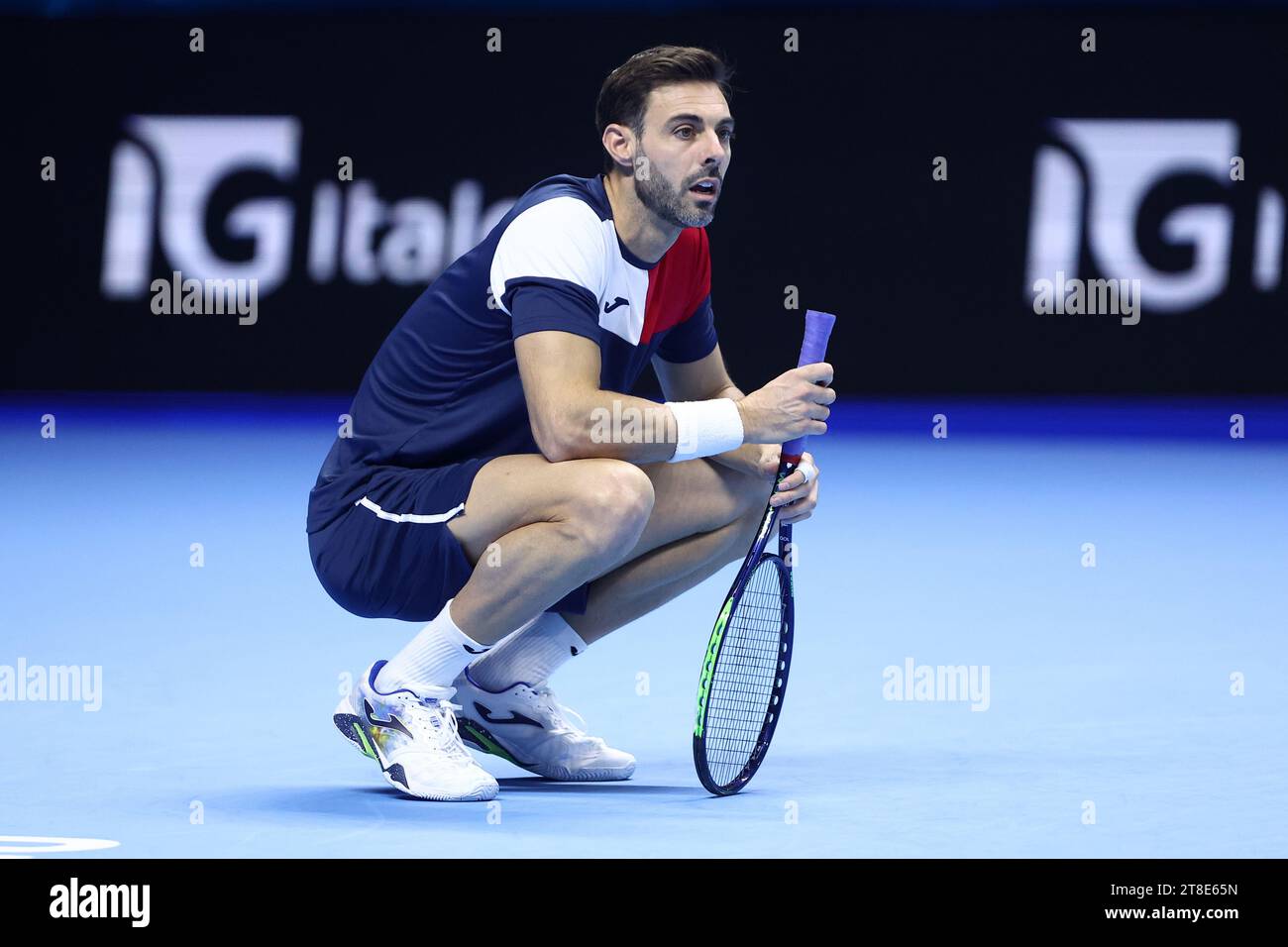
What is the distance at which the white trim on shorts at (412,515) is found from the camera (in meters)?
3.92

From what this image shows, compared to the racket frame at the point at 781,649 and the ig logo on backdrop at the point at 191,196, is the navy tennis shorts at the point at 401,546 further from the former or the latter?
the ig logo on backdrop at the point at 191,196

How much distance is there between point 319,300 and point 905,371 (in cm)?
358

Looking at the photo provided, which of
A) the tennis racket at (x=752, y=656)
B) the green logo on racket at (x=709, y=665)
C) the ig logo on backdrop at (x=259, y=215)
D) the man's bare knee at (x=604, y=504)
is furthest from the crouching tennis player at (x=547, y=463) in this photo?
the ig logo on backdrop at (x=259, y=215)

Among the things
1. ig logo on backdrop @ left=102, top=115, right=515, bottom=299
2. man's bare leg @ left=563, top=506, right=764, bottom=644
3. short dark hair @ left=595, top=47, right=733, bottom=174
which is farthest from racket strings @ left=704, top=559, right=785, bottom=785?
ig logo on backdrop @ left=102, top=115, right=515, bottom=299

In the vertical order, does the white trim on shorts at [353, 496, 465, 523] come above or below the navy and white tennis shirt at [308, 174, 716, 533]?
below

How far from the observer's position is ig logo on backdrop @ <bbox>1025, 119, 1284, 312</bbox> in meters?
11.6

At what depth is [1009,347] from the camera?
39.4 feet

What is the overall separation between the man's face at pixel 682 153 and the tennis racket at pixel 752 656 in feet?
1.08

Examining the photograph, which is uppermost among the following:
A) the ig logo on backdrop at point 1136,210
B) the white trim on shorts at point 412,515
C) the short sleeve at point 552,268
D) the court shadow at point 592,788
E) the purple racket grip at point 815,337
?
the ig logo on backdrop at point 1136,210

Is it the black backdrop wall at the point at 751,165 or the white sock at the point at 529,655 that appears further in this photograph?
the black backdrop wall at the point at 751,165

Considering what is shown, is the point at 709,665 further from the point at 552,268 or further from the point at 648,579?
the point at 552,268

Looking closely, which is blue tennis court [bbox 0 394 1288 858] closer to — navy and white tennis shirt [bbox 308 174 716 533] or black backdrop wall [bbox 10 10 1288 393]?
navy and white tennis shirt [bbox 308 174 716 533]

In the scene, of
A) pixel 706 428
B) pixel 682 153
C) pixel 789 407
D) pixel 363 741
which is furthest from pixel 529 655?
pixel 682 153
